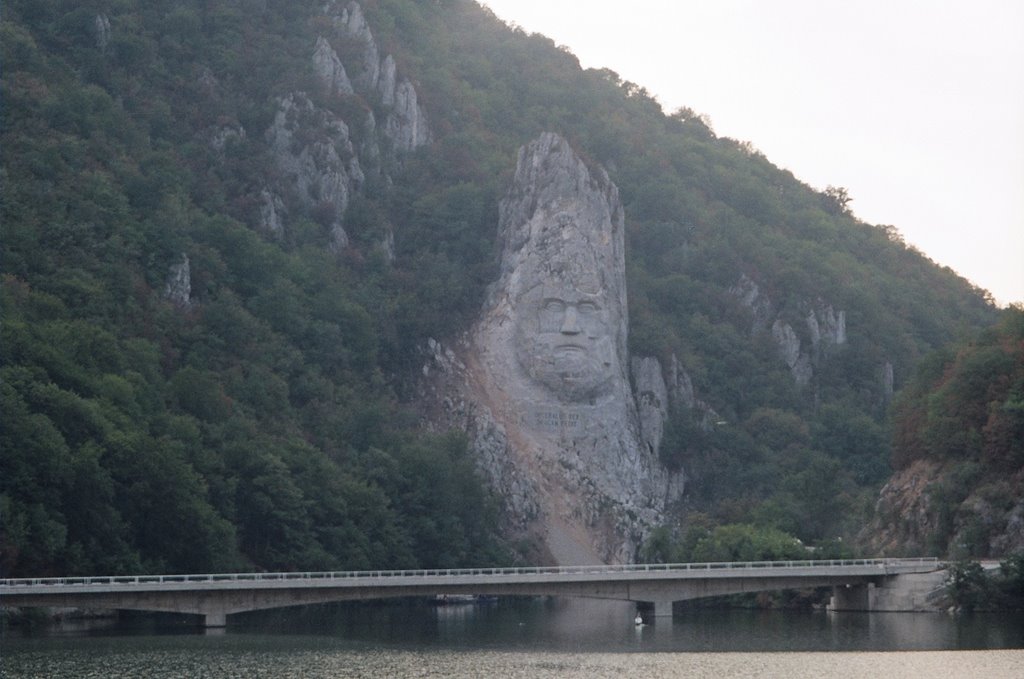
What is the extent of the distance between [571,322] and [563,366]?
354cm

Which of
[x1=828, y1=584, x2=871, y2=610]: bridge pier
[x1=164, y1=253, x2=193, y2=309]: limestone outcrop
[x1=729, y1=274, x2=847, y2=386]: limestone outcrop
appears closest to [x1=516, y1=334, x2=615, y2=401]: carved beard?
[x1=729, y1=274, x2=847, y2=386]: limestone outcrop

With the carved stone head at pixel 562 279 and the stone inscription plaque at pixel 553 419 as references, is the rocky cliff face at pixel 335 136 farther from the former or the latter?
the stone inscription plaque at pixel 553 419

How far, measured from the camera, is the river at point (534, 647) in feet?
206

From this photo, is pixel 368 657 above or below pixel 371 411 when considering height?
below

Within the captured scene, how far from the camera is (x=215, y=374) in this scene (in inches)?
4673

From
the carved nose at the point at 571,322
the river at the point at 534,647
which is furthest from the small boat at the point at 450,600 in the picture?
the carved nose at the point at 571,322

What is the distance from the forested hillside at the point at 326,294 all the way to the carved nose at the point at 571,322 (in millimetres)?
9111

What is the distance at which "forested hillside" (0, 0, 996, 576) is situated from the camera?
97250 mm

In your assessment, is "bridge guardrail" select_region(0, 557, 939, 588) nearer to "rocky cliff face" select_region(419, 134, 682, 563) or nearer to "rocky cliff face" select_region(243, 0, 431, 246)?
"rocky cliff face" select_region(419, 134, 682, 563)

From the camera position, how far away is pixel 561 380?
139625 mm

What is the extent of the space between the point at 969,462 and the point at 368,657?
161 feet

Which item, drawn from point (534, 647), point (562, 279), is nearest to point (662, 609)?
point (534, 647)

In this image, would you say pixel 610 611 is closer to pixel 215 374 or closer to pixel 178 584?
pixel 215 374

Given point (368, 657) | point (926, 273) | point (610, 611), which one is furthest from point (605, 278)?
point (368, 657)
